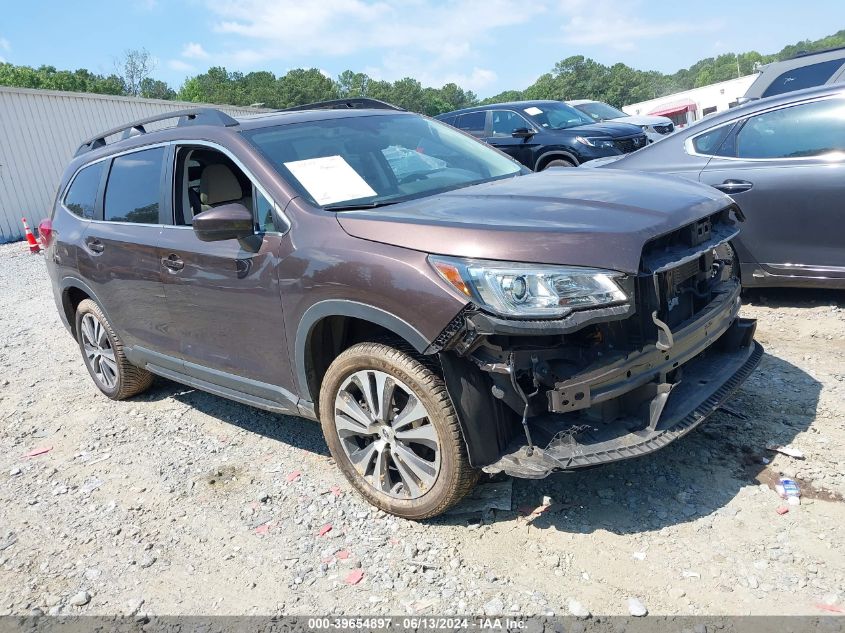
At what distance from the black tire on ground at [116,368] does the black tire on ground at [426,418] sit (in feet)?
7.48

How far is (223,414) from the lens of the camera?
4676mm

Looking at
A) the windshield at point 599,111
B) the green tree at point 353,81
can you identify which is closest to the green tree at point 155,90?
the green tree at point 353,81

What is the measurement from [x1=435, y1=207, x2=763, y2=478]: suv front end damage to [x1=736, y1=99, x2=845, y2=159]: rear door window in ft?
8.37

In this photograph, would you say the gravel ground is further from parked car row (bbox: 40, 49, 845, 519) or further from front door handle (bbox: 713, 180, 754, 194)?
front door handle (bbox: 713, 180, 754, 194)

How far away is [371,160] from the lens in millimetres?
3582

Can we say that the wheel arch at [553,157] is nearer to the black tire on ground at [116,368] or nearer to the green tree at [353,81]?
the black tire on ground at [116,368]

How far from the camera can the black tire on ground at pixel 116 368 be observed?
4.74m

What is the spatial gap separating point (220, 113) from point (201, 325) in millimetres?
1211

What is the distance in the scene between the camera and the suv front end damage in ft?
8.12

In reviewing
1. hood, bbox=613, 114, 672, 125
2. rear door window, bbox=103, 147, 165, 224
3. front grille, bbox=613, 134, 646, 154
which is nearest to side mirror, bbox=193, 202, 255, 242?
rear door window, bbox=103, 147, 165, 224

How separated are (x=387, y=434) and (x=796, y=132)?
3841mm

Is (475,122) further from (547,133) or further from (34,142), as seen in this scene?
(34,142)

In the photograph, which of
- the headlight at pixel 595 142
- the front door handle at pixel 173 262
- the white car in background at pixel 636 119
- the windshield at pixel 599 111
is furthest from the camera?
the windshield at pixel 599 111

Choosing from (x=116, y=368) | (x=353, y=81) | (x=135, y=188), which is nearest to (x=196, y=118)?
(x=135, y=188)
